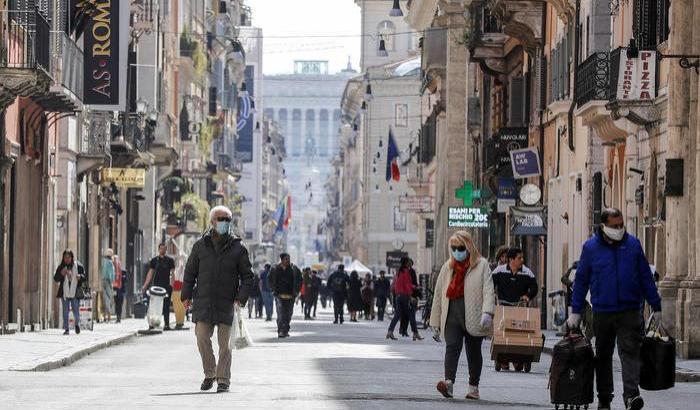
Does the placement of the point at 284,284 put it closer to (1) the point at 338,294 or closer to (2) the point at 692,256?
(2) the point at 692,256

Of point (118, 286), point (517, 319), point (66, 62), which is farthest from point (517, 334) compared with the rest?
point (118, 286)

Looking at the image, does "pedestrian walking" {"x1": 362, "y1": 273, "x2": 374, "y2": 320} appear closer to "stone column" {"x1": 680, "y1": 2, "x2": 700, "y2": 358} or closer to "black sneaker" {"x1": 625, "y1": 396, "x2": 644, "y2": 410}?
"stone column" {"x1": 680, "y1": 2, "x2": 700, "y2": 358}

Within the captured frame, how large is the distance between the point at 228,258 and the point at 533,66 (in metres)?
33.3

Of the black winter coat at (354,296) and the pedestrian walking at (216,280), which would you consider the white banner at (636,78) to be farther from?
the black winter coat at (354,296)

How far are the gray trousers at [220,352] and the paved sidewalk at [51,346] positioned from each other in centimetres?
408

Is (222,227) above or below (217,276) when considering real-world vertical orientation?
above

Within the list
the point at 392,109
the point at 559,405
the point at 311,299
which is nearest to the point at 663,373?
the point at 559,405

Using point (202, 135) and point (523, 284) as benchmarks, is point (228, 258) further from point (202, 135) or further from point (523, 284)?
point (202, 135)

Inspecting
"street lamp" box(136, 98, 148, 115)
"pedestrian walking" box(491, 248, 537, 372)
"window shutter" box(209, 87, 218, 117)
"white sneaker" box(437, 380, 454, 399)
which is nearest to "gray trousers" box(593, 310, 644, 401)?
"white sneaker" box(437, 380, 454, 399)

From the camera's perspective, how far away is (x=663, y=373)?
18.0 m

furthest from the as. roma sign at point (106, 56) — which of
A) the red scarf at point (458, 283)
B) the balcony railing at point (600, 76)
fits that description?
the red scarf at point (458, 283)

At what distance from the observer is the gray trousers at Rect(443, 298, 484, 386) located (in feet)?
66.7

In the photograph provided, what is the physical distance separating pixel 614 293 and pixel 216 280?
4.39m

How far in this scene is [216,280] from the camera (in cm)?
2112
